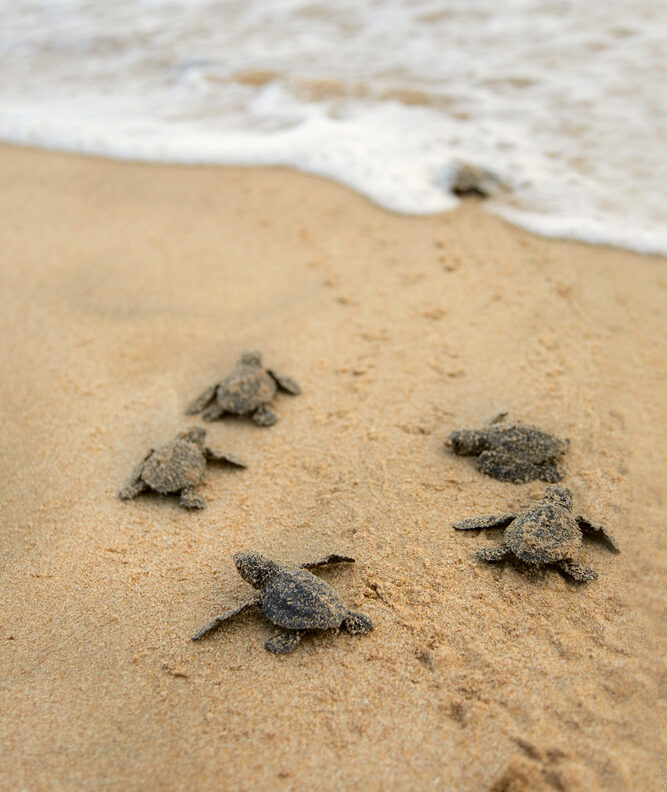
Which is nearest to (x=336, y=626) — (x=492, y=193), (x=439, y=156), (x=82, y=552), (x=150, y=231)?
(x=82, y=552)

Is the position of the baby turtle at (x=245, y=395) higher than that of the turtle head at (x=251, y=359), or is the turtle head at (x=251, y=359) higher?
the turtle head at (x=251, y=359)

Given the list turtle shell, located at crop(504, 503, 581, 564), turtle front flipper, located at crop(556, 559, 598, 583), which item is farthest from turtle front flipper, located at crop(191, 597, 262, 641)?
turtle front flipper, located at crop(556, 559, 598, 583)

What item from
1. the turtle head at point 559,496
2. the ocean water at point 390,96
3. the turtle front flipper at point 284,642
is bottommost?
the turtle front flipper at point 284,642

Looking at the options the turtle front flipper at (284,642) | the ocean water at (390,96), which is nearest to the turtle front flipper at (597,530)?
the turtle front flipper at (284,642)

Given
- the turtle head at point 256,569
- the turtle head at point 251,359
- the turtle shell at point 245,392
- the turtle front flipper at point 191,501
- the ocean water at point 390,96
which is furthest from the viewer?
the ocean water at point 390,96

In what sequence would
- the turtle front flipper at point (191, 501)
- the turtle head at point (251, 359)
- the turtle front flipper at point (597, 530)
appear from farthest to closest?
the turtle head at point (251, 359)
the turtle front flipper at point (191, 501)
the turtle front flipper at point (597, 530)

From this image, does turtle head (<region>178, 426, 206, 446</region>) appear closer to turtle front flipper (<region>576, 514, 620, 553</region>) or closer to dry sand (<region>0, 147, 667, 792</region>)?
dry sand (<region>0, 147, 667, 792</region>)

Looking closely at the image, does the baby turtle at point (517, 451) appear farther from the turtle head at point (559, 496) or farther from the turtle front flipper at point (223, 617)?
the turtle front flipper at point (223, 617)

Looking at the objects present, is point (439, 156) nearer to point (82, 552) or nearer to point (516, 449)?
point (516, 449)
